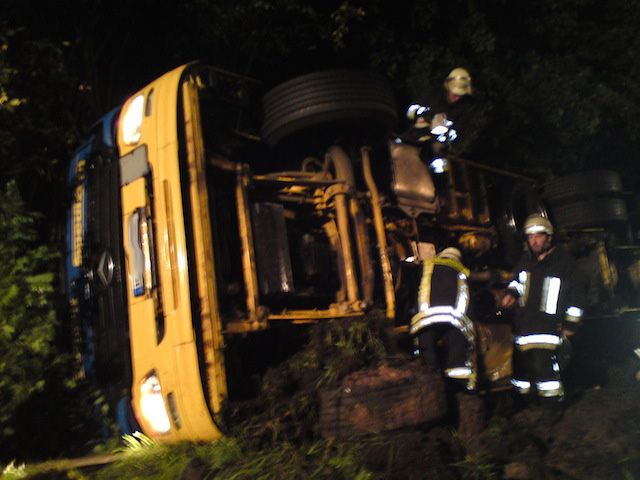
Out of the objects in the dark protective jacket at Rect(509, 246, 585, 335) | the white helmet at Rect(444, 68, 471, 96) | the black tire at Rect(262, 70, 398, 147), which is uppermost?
the white helmet at Rect(444, 68, 471, 96)

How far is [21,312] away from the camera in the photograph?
323 cm

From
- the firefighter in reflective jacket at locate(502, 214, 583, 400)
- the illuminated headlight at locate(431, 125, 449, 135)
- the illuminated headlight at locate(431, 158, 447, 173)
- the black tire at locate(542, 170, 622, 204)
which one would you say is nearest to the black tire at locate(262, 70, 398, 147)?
the illuminated headlight at locate(431, 125, 449, 135)

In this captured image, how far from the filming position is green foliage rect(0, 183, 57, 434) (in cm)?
311

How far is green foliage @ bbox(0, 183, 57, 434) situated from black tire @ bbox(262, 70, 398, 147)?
180cm

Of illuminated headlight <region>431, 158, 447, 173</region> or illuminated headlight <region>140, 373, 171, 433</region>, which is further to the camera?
illuminated headlight <region>431, 158, 447, 173</region>

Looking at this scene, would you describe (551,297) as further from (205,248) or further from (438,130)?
(205,248)

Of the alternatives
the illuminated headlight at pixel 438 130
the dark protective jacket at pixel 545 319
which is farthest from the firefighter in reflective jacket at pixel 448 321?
the illuminated headlight at pixel 438 130

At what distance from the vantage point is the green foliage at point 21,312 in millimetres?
3105

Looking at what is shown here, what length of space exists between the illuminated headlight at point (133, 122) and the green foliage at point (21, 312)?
797 mm

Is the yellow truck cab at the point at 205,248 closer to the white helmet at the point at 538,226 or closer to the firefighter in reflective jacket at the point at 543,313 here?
the firefighter in reflective jacket at the point at 543,313

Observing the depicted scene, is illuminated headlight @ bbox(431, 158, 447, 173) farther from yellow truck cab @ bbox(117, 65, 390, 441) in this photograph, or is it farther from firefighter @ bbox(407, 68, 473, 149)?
yellow truck cab @ bbox(117, 65, 390, 441)

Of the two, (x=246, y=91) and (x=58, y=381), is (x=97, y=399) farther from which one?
(x=246, y=91)

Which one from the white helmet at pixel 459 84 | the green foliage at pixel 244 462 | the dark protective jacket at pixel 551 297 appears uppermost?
the white helmet at pixel 459 84

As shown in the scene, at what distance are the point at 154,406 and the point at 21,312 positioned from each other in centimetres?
100
